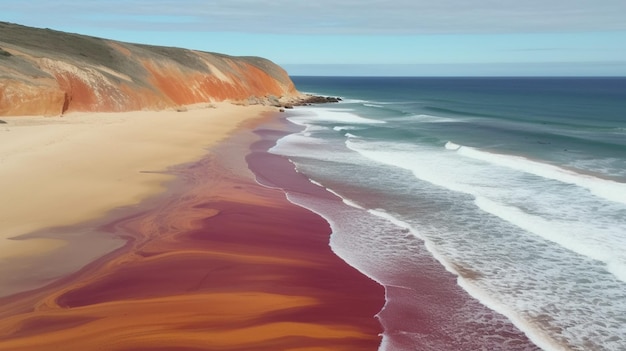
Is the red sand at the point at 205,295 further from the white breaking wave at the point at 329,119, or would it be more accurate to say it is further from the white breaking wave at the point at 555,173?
the white breaking wave at the point at 329,119

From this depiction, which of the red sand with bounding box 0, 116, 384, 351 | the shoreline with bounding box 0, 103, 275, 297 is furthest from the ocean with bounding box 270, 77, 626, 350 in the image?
the shoreline with bounding box 0, 103, 275, 297

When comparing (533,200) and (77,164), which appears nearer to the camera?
(533,200)

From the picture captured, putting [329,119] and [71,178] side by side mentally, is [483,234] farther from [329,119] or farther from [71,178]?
[329,119]

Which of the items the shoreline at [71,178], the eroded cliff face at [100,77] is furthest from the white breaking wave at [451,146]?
the eroded cliff face at [100,77]

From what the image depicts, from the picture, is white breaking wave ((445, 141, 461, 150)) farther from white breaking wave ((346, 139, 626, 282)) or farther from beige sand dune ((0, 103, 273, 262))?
beige sand dune ((0, 103, 273, 262))

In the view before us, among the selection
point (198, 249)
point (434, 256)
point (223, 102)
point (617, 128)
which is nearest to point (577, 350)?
point (434, 256)

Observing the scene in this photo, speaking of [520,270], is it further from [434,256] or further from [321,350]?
[321,350]

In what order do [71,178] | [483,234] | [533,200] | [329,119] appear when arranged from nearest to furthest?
[483,234], [71,178], [533,200], [329,119]

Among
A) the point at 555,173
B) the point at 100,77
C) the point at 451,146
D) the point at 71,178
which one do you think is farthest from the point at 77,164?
the point at 100,77
